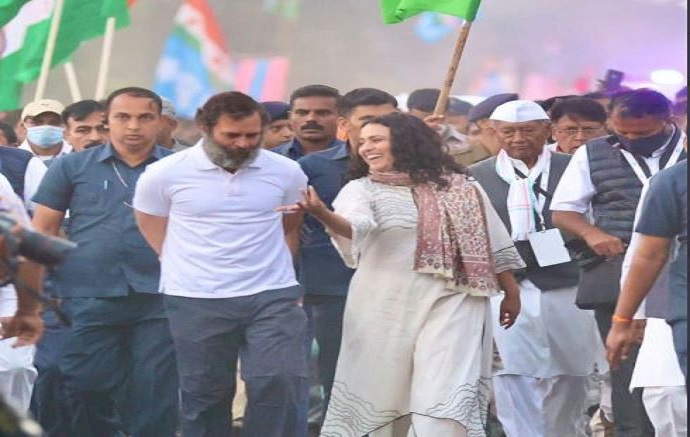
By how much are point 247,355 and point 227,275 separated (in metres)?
0.40

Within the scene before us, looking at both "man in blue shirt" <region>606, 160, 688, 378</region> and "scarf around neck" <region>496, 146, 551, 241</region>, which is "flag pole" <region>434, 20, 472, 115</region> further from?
"man in blue shirt" <region>606, 160, 688, 378</region>

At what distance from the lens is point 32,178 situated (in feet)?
39.2

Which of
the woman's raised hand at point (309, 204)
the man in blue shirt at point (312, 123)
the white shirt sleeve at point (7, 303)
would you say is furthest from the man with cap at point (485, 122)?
the white shirt sleeve at point (7, 303)

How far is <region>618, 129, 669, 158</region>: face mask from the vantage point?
36.4 feet

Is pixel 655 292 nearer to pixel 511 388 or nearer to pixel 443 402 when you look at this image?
pixel 443 402

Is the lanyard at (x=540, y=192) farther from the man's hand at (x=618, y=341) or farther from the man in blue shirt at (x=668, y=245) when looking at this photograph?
the man in blue shirt at (x=668, y=245)

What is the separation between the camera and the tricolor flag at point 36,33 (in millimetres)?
16891

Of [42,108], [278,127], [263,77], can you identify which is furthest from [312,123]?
[263,77]

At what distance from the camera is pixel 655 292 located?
9.62 metres

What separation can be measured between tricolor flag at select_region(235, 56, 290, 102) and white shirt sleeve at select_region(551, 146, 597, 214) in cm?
1249

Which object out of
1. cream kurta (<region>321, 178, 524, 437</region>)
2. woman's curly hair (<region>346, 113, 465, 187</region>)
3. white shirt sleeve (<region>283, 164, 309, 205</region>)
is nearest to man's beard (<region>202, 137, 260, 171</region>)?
white shirt sleeve (<region>283, 164, 309, 205</region>)

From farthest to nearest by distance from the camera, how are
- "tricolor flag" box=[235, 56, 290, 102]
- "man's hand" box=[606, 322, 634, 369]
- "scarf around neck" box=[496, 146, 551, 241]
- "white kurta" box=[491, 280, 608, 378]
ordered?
"tricolor flag" box=[235, 56, 290, 102], "white kurta" box=[491, 280, 608, 378], "scarf around neck" box=[496, 146, 551, 241], "man's hand" box=[606, 322, 634, 369]

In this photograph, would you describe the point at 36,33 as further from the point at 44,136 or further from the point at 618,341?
the point at 618,341

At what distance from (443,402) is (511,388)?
6.75ft
